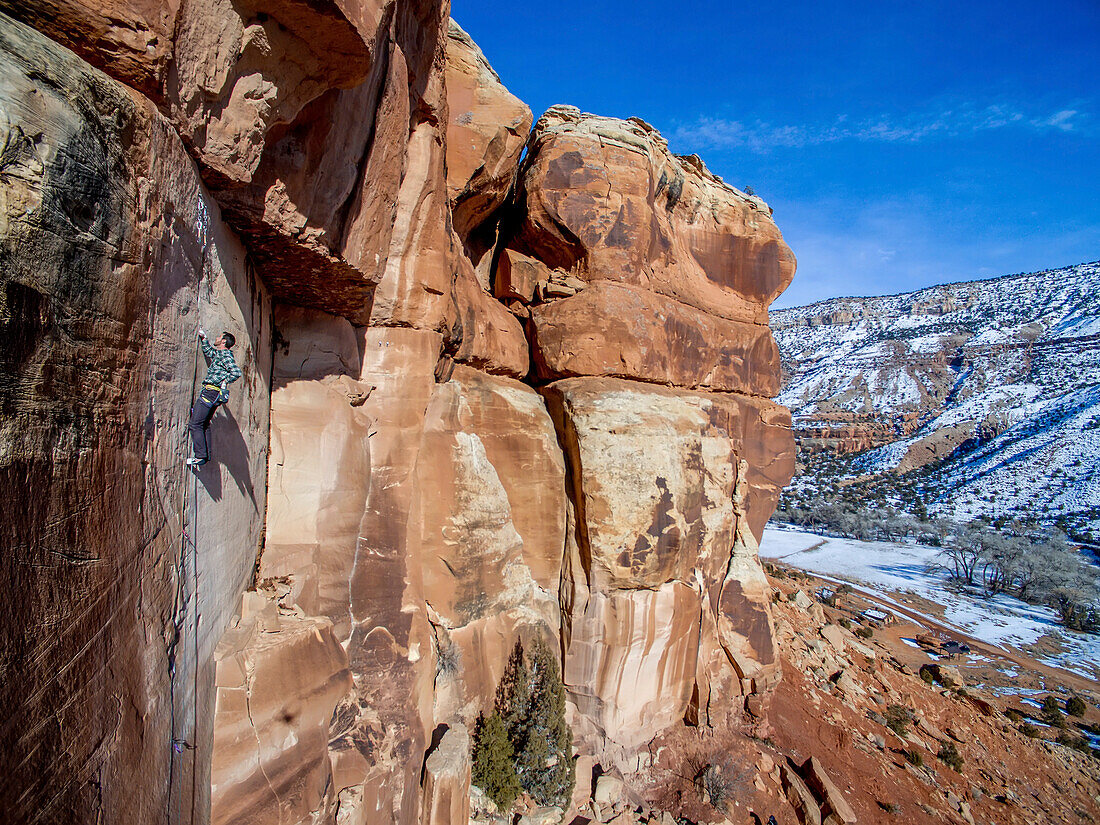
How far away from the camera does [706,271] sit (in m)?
13.6

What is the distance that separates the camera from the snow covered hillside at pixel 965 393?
54906mm

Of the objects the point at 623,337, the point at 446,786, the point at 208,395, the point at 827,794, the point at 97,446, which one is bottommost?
the point at 827,794

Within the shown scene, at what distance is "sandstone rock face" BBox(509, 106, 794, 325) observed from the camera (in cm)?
1088

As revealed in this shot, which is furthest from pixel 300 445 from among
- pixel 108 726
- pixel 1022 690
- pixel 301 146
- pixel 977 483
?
pixel 977 483

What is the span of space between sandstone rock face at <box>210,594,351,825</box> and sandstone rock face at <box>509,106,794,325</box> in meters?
7.35

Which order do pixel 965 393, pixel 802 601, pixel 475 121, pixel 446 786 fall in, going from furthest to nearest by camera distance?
pixel 965 393
pixel 802 601
pixel 475 121
pixel 446 786

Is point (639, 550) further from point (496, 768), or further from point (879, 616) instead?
point (879, 616)

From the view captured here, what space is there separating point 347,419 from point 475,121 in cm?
615

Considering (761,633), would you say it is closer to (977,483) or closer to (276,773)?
(276,773)

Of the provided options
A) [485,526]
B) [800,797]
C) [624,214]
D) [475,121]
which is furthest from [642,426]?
[800,797]

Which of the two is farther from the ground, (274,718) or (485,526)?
(485,526)

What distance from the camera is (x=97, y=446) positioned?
2.79 meters

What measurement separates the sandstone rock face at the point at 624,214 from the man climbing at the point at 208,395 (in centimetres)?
738

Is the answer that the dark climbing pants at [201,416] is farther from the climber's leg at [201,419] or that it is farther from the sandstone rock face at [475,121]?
the sandstone rock face at [475,121]
